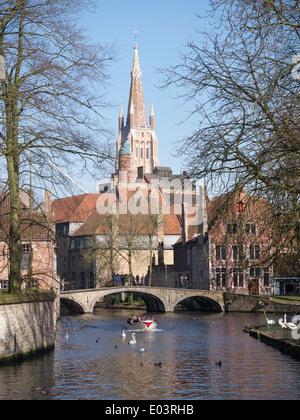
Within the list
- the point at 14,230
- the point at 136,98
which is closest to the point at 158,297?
the point at 14,230

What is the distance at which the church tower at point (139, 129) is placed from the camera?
149750 mm

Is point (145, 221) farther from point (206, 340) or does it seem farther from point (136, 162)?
point (136, 162)

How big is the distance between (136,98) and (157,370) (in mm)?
130908

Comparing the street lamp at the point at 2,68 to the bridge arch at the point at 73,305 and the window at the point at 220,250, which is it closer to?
the window at the point at 220,250

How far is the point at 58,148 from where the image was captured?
20016 mm

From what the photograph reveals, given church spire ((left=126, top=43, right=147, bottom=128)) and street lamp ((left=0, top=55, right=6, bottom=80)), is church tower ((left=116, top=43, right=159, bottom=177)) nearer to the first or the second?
church spire ((left=126, top=43, right=147, bottom=128))

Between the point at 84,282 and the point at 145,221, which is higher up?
the point at 145,221

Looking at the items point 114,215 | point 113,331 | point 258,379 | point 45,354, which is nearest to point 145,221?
point 114,215

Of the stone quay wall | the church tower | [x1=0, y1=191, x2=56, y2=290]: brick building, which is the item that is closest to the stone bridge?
[x1=0, y1=191, x2=56, y2=290]: brick building

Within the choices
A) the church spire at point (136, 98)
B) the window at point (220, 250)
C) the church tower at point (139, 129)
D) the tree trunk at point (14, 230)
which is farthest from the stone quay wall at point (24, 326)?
the church spire at point (136, 98)

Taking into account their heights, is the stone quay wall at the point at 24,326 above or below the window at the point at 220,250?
below

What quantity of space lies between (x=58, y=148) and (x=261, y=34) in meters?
9.67

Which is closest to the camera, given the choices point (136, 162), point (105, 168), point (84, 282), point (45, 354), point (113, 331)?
point (105, 168)

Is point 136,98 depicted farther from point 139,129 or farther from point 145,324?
point 145,324
